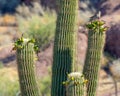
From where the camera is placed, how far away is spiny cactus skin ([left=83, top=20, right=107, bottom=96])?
9.20 metres

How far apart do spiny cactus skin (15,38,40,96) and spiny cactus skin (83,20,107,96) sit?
1131 mm

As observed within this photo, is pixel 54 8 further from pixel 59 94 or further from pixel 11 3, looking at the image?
pixel 59 94

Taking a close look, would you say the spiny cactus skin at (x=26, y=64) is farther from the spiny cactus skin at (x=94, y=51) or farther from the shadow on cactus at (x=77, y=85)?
the spiny cactus skin at (x=94, y=51)

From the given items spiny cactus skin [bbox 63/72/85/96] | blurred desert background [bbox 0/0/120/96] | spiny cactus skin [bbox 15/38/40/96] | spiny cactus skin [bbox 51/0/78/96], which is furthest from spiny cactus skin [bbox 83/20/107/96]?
blurred desert background [bbox 0/0/120/96]

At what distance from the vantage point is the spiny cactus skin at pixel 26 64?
344 inches

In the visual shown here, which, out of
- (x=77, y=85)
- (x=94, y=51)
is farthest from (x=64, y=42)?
(x=77, y=85)

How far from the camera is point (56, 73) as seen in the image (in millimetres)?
9461

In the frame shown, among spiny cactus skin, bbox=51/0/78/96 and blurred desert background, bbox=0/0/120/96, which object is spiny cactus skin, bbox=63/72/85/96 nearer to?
spiny cactus skin, bbox=51/0/78/96

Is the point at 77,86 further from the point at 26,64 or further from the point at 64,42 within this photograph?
the point at 64,42

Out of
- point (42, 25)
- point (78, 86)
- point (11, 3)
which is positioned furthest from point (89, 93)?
point (11, 3)

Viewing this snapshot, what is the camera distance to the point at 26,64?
28.6 feet

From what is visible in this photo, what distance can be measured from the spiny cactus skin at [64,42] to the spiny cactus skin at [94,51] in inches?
13.2

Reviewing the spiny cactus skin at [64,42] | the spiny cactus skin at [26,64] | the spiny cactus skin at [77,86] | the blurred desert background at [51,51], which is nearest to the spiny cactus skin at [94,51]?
the spiny cactus skin at [64,42]

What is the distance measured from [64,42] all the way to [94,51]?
63 centimetres
